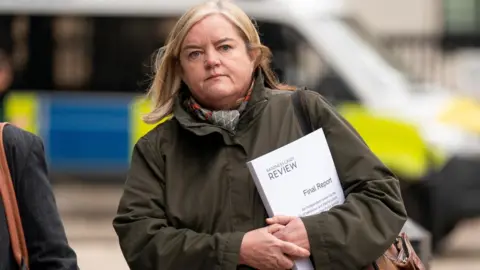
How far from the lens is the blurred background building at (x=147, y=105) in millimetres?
10078

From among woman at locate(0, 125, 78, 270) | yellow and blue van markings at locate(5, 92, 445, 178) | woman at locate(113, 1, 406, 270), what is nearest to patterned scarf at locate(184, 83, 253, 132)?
woman at locate(113, 1, 406, 270)

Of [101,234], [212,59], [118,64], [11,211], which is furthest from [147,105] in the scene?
[11,211]

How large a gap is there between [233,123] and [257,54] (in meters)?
0.24

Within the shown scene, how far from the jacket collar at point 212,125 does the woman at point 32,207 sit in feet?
1.37

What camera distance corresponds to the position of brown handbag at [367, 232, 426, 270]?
3.39m

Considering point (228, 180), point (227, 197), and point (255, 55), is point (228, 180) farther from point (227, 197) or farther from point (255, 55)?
point (255, 55)

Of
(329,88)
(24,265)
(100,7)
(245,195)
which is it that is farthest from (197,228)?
(100,7)

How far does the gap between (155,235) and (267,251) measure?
312 millimetres

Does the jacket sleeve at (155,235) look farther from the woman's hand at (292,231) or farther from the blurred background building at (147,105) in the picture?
the blurred background building at (147,105)

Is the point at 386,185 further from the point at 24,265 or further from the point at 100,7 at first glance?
the point at 100,7

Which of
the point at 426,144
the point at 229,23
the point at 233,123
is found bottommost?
the point at 426,144

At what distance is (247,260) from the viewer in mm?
3277

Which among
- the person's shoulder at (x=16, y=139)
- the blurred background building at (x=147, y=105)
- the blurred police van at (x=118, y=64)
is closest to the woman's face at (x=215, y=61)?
the person's shoulder at (x=16, y=139)

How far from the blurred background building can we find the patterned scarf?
20.0 ft
